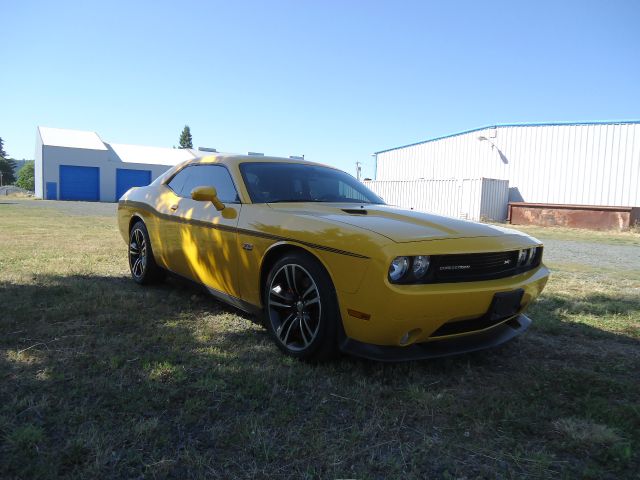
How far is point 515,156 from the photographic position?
2366 centimetres

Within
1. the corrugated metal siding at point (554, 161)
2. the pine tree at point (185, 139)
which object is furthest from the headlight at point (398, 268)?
the pine tree at point (185, 139)

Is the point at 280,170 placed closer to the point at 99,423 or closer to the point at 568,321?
the point at 99,423

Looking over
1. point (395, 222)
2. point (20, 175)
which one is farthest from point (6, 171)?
point (395, 222)

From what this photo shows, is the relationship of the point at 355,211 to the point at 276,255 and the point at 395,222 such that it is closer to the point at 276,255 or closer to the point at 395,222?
the point at 395,222

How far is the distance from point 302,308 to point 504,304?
48.0 inches

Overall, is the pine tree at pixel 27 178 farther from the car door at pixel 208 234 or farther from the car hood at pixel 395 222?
the car hood at pixel 395 222

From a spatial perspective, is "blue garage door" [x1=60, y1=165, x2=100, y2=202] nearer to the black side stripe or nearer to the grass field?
the black side stripe

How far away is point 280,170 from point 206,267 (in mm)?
1027

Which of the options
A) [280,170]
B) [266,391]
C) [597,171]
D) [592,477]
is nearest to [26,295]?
[280,170]

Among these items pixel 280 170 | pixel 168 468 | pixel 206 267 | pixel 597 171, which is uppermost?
pixel 597 171

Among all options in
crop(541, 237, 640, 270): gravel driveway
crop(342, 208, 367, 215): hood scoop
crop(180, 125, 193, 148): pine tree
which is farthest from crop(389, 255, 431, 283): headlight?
crop(180, 125, 193, 148): pine tree

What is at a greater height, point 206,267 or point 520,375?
point 206,267

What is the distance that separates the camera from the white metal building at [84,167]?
119 feet

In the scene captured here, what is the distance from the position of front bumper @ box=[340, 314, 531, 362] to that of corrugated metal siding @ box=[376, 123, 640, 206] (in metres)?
21.6
